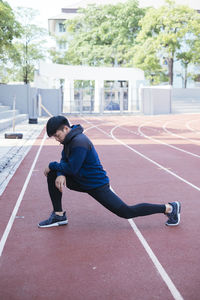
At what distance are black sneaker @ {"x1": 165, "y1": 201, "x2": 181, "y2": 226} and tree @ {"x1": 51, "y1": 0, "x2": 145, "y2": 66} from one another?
4249 centimetres

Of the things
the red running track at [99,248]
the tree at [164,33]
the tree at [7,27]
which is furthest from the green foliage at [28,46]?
the red running track at [99,248]

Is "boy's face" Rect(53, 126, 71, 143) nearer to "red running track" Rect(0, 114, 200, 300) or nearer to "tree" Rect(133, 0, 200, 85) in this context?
"red running track" Rect(0, 114, 200, 300)

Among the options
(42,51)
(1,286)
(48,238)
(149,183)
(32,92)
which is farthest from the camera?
(42,51)

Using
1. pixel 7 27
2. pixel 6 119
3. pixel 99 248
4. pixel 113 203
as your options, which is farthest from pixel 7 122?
pixel 99 248

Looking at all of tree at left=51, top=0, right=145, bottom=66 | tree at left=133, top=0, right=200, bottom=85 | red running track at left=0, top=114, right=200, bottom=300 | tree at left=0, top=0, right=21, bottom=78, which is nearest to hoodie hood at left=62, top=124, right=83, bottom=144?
red running track at left=0, top=114, right=200, bottom=300

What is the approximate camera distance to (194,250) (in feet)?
14.4

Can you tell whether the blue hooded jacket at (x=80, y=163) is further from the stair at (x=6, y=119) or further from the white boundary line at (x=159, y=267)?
the stair at (x=6, y=119)

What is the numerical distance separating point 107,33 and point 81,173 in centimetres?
4626

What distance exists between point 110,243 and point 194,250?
36.6 inches

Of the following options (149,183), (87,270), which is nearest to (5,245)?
(87,270)

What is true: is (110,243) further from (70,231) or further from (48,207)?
(48,207)

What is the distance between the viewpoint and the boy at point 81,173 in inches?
175

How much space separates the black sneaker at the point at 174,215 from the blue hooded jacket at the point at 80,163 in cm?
96

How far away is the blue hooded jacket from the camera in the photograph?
4453 millimetres
